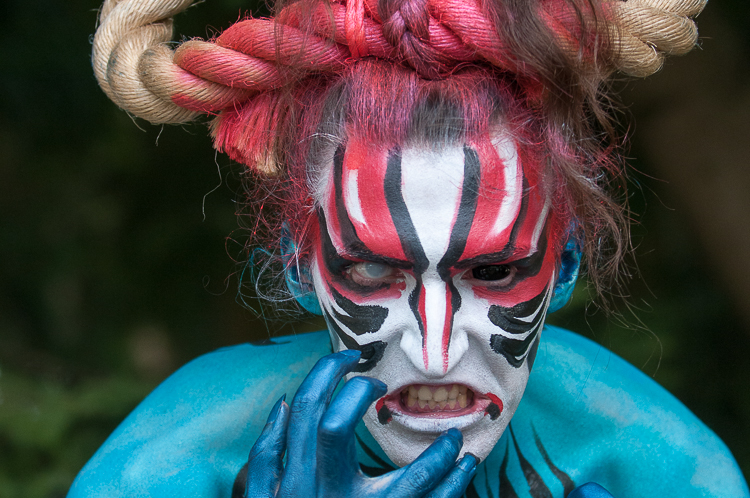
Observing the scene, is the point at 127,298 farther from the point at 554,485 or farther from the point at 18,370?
the point at 554,485

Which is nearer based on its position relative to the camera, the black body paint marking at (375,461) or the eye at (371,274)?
the eye at (371,274)

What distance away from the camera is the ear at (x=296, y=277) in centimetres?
131

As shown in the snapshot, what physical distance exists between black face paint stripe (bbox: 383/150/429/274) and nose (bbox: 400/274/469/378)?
43 millimetres

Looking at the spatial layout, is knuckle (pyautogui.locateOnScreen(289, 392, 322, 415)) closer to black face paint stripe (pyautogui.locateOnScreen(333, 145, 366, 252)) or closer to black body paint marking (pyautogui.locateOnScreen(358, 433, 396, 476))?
black face paint stripe (pyautogui.locateOnScreen(333, 145, 366, 252))

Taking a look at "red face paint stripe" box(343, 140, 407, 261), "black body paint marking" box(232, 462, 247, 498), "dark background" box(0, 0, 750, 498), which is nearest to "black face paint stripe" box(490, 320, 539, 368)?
"red face paint stripe" box(343, 140, 407, 261)

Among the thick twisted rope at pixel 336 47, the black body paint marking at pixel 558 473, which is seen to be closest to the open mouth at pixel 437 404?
the black body paint marking at pixel 558 473

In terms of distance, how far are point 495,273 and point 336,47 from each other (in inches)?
17.3

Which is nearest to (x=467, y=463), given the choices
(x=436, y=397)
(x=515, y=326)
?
(x=436, y=397)

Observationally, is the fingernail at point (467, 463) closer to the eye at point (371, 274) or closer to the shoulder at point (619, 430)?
the eye at point (371, 274)

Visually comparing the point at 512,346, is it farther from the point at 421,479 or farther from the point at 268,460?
the point at 268,460

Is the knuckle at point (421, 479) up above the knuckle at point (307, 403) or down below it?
below

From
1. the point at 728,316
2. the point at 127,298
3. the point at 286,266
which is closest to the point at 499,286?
the point at 286,266

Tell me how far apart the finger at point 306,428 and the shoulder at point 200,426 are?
35cm

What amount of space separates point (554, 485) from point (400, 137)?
2.62 feet
